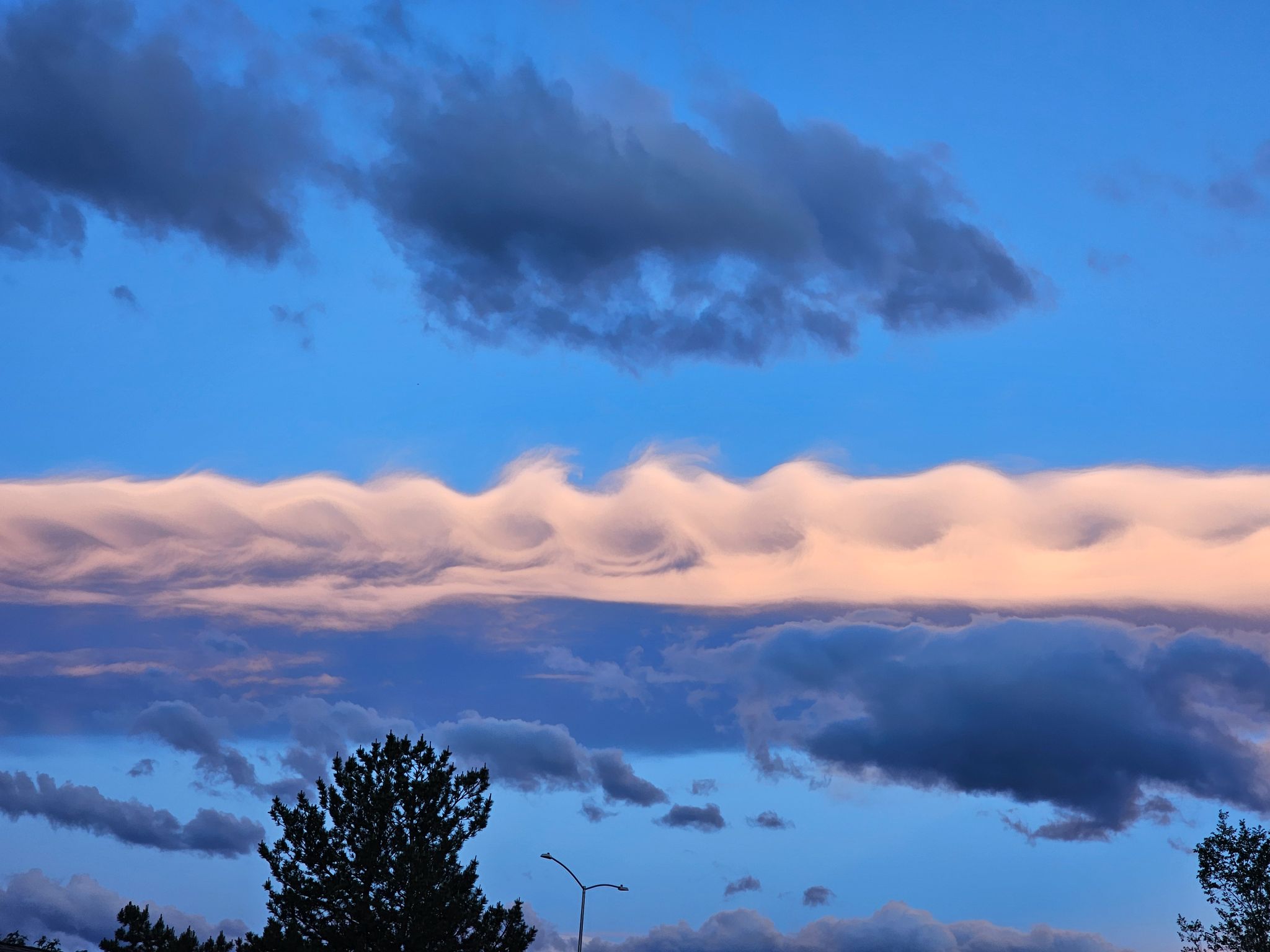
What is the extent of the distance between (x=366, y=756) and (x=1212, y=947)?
106 feet

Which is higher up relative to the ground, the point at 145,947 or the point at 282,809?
the point at 282,809

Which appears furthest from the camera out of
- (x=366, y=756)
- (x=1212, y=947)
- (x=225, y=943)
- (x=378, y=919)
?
(x=225, y=943)

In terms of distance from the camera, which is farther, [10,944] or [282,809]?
[10,944]

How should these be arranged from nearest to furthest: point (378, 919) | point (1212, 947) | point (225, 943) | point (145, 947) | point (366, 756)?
point (1212, 947) → point (378, 919) → point (366, 756) → point (225, 943) → point (145, 947)

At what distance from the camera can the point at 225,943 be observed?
5847 centimetres

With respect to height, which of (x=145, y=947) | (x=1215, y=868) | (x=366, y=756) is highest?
(x=366, y=756)

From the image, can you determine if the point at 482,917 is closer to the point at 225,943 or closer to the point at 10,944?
the point at 225,943

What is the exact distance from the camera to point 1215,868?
38.4 m

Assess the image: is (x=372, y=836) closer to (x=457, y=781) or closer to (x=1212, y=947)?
(x=457, y=781)

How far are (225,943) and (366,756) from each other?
48.7ft

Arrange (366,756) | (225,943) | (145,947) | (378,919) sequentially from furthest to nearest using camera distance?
(145,947) < (225,943) < (366,756) < (378,919)

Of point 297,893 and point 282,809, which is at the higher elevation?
point 282,809

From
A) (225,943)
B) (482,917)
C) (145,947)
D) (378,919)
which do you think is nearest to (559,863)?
(482,917)

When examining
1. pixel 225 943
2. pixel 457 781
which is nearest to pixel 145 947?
pixel 225 943
